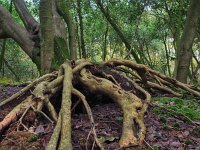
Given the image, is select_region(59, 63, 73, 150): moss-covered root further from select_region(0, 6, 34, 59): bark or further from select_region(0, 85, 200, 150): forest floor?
select_region(0, 6, 34, 59): bark

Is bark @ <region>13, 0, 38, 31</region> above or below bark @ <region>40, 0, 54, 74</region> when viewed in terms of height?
above

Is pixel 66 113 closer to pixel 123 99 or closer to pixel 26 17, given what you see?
pixel 123 99

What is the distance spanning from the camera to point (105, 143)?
11.8ft

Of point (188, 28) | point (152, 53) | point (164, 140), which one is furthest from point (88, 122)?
point (152, 53)

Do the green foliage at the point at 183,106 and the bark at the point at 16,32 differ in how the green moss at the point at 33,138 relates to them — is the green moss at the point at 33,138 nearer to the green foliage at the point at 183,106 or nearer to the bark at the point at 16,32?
the green foliage at the point at 183,106

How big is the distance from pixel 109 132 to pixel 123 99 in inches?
23.4

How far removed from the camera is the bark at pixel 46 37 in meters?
6.34

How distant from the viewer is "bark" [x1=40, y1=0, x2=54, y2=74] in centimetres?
634

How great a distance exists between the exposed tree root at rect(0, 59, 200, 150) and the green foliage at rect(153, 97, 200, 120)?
32 centimetres

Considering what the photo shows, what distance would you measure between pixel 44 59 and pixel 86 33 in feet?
58.7

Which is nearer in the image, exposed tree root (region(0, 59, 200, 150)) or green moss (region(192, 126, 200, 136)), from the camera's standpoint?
exposed tree root (region(0, 59, 200, 150))

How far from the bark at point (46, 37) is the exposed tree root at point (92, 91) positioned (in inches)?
42.3

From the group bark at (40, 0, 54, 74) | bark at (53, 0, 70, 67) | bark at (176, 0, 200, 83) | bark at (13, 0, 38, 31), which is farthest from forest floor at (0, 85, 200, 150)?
bark at (13, 0, 38, 31)

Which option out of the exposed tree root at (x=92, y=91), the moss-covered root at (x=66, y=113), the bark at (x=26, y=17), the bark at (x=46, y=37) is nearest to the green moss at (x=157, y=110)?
the exposed tree root at (x=92, y=91)
